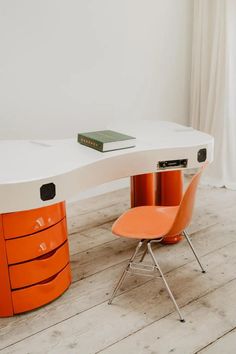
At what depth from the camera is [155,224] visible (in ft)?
6.31

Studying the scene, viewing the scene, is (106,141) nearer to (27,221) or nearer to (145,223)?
(145,223)

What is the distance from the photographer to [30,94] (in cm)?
288

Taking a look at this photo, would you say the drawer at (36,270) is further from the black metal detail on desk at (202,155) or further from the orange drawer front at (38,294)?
the black metal detail on desk at (202,155)

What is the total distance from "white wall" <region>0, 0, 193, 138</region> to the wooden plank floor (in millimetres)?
944

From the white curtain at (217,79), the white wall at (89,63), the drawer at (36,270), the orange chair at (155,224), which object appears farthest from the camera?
the white curtain at (217,79)

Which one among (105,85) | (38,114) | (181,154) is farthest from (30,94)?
(181,154)

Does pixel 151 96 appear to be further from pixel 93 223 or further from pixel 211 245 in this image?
pixel 211 245

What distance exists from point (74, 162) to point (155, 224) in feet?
1.55

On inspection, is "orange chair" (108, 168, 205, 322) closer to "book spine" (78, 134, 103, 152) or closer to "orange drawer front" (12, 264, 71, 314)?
"orange drawer front" (12, 264, 71, 314)

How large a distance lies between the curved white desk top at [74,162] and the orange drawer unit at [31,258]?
6.9 inches

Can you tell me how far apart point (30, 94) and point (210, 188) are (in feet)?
5.66

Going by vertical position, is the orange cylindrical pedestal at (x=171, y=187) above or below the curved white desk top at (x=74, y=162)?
below

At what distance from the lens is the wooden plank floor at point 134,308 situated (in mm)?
1684

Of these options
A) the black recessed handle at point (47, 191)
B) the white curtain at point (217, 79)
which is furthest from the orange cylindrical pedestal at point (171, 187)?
the white curtain at point (217, 79)
